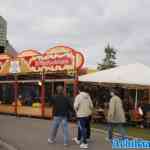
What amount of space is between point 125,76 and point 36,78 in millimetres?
7989

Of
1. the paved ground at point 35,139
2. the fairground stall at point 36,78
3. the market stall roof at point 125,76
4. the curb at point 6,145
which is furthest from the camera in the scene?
the fairground stall at point 36,78

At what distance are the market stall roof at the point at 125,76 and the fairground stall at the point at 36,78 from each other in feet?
8.25

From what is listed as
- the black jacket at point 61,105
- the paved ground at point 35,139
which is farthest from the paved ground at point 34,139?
the black jacket at point 61,105

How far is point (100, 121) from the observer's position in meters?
23.7

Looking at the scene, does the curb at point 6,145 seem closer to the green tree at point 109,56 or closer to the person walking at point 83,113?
the person walking at point 83,113

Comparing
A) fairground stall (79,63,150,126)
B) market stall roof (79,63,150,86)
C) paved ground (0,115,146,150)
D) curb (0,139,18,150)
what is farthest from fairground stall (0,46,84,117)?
curb (0,139,18,150)

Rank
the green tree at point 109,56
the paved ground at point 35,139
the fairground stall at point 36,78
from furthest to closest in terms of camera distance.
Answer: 1. the green tree at point 109,56
2. the fairground stall at point 36,78
3. the paved ground at point 35,139

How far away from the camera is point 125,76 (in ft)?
70.2

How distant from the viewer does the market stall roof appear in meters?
21.2

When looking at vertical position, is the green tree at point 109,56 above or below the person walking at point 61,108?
above

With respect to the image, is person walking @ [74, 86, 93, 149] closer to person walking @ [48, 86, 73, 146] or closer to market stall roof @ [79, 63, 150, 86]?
person walking @ [48, 86, 73, 146]

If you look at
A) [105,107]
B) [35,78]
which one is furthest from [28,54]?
[105,107]

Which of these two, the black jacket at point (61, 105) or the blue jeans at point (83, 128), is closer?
the blue jeans at point (83, 128)

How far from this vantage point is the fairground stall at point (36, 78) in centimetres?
2539
